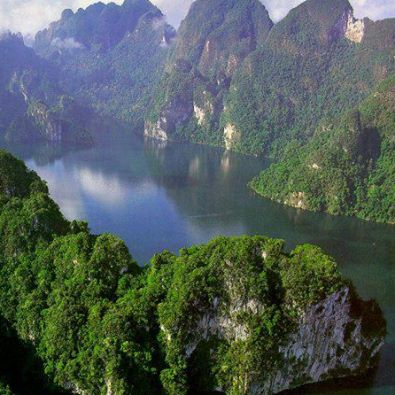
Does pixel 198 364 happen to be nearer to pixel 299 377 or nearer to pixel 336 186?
pixel 299 377

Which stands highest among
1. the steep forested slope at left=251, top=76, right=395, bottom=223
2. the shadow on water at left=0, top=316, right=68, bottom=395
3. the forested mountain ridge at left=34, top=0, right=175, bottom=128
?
the forested mountain ridge at left=34, top=0, right=175, bottom=128

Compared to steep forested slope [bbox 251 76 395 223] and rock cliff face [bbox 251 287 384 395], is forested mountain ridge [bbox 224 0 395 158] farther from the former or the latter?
rock cliff face [bbox 251 287 384 395]

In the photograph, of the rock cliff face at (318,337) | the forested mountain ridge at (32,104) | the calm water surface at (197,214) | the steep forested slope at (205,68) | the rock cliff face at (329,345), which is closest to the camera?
the rock cliff face at (318,337)

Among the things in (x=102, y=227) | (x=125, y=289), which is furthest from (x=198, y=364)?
(x=102, y=227)

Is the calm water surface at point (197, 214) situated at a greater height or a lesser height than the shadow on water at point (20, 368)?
greater

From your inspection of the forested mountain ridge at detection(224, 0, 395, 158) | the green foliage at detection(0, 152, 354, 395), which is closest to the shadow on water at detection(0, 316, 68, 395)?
the green foliage at detection(0, 152, 354, 395)

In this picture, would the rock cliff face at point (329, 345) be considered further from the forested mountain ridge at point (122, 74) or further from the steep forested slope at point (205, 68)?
the forested mountain ridge at point (122, 74)

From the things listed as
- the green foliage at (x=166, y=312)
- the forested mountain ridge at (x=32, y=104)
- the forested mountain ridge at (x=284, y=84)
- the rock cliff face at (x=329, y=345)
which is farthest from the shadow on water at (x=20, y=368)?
the forested mountain ridge at (x=32, y=104)
